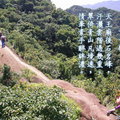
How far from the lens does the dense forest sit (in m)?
21.8

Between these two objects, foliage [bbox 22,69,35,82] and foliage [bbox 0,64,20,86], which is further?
foliage [bbox 22,69,35,82]

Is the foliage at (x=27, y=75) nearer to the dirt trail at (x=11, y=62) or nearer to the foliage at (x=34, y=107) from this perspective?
the dirt trail at (x=11, y=62)

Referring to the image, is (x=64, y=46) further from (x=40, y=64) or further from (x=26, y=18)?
(x=40, y=64)

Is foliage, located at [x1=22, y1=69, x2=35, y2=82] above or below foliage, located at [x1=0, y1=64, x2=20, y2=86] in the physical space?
below

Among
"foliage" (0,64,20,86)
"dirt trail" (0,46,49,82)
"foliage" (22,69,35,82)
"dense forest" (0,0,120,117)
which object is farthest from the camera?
"dense forest" (0,0,120,117)


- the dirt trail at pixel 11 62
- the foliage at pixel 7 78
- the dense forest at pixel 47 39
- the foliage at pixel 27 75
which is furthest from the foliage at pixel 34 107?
the dense forest at pixel 47 39

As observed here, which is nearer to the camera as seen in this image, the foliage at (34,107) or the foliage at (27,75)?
the foliage at (34,107)

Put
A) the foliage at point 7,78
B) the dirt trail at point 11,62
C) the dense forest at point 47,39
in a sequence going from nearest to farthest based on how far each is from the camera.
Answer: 1. the foliage at point 7,78
2. the dirt trail at point 11,62
3. the dense forest at point 47,39

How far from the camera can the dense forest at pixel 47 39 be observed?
21.8 metres

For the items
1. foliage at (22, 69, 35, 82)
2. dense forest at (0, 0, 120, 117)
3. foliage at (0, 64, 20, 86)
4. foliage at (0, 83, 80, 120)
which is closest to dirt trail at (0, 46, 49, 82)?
foliage at (22, 69, 35, 82)

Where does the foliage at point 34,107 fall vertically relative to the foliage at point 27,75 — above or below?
above

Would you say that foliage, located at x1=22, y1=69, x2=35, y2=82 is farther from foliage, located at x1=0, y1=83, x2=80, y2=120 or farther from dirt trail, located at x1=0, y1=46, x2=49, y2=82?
foliage, located at x1=0, y1=83, x2=80, y2=120

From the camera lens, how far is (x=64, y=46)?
3519cm

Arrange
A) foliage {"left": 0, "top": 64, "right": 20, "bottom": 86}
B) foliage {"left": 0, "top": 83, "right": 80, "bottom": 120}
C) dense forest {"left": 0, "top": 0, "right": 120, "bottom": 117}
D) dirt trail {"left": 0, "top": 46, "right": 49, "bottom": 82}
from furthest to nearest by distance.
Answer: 1. dense forest {"left": 0, "top": 0, "right": 120, "bottom": 117}
2. dirt trail {"left": 0, "top": 46, "right": 49, "bottom": 82}
3. foliage {"left": 0, "top": 64, "right": 20, "bottom": 86}
4. foliage {"left": 0, "top": 83, "right": 80, "bottom": 120}
